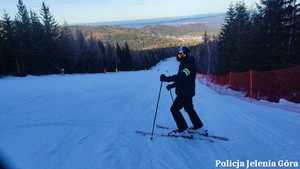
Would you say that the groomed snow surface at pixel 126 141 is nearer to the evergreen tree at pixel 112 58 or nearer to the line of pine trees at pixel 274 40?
the line of pine trees at pixel 274 40

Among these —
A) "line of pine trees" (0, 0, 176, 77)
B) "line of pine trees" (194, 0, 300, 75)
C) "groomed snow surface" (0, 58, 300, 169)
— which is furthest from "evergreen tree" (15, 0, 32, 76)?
"line of pine trees" (194, 0, 300, 75)

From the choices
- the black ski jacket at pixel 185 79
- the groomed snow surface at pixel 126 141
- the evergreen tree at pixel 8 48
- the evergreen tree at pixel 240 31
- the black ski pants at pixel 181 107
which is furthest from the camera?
the evergreen tree at pixel 8 48

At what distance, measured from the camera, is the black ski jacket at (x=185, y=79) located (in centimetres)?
381

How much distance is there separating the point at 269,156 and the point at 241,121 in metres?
2.14

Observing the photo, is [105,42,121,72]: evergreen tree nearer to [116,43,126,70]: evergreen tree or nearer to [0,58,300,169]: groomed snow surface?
[116,43,126,70]: evergreen tree

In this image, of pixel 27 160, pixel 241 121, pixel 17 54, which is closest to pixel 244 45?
pixel 241 121

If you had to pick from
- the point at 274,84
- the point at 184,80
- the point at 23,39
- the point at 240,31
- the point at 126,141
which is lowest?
the point at 274,84

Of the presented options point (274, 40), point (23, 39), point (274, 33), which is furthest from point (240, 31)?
point (23, 39)

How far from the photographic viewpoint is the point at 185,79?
386 cm

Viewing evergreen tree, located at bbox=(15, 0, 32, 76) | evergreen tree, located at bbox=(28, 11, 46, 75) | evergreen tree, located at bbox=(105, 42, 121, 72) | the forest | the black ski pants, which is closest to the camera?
the black ski pants

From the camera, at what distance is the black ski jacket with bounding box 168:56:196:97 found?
381 cm

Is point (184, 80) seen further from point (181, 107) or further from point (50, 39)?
point (50, 39)

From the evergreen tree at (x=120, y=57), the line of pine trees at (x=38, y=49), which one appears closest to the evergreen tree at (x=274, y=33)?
the line of pine trees at (x=38, y=49)

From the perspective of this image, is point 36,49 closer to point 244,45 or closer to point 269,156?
point 244,45
